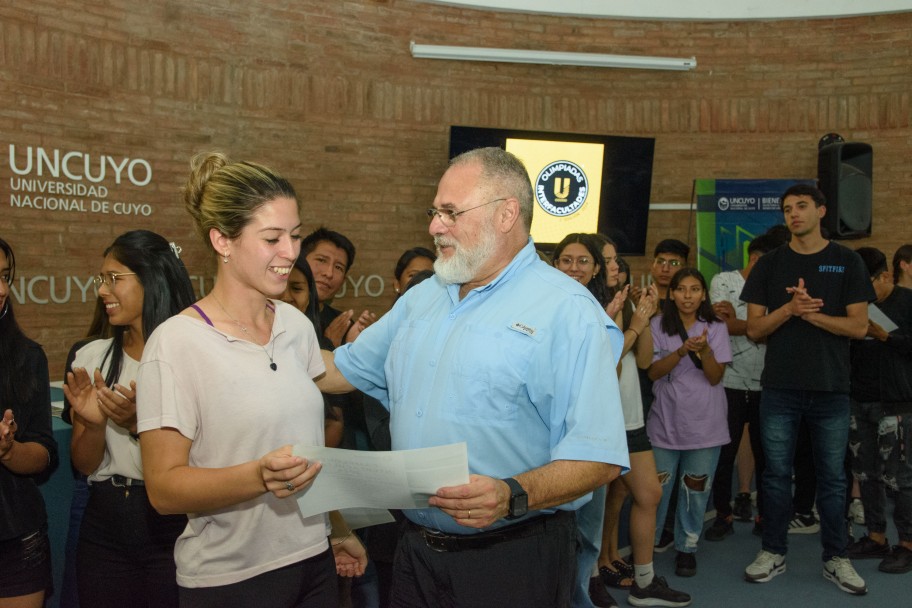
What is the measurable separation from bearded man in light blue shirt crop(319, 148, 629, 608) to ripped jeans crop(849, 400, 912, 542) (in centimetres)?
347

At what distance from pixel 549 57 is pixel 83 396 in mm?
6144

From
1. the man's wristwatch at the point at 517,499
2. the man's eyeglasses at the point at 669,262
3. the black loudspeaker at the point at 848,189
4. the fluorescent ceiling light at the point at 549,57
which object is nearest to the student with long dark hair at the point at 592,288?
the man's eyeglasses at the point at 669,262

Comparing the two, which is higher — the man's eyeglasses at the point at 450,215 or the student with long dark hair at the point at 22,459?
the man's eyeglasses at the point at 450,215

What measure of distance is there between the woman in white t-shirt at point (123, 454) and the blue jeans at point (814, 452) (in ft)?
10.3

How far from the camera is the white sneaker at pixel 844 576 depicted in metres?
4.47

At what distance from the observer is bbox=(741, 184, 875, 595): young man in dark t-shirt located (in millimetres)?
4434

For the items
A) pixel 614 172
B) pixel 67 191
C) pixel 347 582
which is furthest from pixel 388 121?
pixel 347 582

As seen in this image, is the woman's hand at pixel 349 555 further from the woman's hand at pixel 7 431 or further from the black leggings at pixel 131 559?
the woman's hand at pixel 7 431

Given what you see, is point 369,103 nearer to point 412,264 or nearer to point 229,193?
point 412,264

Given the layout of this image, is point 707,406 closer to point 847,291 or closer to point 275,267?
point 847,291

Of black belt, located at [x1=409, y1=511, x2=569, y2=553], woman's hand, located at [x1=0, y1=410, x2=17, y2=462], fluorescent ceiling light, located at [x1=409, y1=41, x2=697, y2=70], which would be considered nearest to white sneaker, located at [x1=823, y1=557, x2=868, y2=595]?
black belt, located at [x1=409, y1=511, x2=569, y2=553]

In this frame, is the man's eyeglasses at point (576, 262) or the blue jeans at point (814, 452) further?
the blue jeans at point (814, 452)

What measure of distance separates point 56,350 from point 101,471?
3.62 m

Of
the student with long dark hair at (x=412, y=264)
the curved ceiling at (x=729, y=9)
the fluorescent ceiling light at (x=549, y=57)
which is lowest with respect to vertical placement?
the student with long dark hair at (x=412, y=264)
